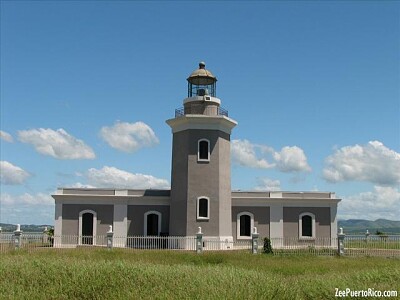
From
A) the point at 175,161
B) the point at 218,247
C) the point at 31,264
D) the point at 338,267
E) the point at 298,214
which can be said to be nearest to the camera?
the point at 31,264

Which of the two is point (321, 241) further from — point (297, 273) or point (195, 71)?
point (297, 273)

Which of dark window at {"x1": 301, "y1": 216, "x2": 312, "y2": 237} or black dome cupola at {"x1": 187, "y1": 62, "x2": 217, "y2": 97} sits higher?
black dome cupola at {"x1": 187, "y1": 62, "x2": 217, "y2": 97}

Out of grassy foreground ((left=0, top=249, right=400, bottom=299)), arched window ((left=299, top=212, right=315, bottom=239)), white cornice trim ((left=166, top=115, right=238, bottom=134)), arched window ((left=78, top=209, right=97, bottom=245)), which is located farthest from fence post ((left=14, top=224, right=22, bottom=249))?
arched window ((left=299, top=212, right=315, bottom=239))

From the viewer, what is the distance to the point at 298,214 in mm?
30000

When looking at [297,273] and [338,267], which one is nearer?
[297,273]

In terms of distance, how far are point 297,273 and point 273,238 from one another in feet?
41.8

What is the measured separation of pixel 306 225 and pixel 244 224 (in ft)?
12.5

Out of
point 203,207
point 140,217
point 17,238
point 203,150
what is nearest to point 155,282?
point 203,207

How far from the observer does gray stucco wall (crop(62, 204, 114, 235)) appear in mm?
28625

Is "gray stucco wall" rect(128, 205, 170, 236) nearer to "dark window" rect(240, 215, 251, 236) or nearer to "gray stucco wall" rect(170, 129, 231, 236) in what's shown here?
"gray stucco wall" rect(170, 129, 231, 236)

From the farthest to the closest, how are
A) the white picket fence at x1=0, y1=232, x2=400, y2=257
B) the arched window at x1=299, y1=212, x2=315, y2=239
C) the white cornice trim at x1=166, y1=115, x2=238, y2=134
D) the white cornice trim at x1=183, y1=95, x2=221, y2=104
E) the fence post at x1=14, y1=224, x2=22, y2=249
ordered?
the arched window at x1=299, y1=212, x2=315, y2=239 < the white cornice trim at x1=183, y1=95, x2=221, y2=104 < the white cornice trim at x1=166, y1=115, x2=238, y2=134 < the fence post at x1=14, y1=224, x2=22, y2=249 < the white picket fence at x1=0, y1=232, x2=400, y2=257

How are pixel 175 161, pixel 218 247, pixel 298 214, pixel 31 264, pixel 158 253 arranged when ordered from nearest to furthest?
1. pixel 31 264
2. pixel 158 253
3. pixel 218 247
4. pixel 175 161
5. pixel 298 214

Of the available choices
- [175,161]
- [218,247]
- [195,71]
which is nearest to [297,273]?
[218,247]

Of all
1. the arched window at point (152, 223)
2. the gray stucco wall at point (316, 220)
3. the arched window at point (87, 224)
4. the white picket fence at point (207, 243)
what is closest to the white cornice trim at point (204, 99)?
the arched window at point (152, 223)
